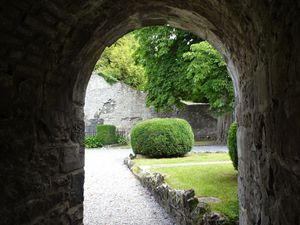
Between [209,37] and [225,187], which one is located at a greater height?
[209,37]

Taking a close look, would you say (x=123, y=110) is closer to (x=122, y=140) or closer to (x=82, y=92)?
(x=122, y=140)

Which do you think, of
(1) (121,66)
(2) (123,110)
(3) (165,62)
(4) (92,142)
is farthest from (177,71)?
(1) (121,66)

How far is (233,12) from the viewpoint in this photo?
2.65 meters

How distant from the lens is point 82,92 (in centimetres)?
385

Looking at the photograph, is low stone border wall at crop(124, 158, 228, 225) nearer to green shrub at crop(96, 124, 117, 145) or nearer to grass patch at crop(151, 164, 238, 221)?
grass patch at crop(151, 164, 238, 221)

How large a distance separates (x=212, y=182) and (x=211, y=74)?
6991mm

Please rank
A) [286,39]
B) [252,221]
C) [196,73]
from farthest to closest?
1. [196,73]
2. [252,221]
3. [286,39]

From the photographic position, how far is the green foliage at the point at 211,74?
12492 mm

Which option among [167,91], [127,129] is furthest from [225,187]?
[127,129]

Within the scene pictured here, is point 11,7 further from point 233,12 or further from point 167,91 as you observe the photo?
point 167,91

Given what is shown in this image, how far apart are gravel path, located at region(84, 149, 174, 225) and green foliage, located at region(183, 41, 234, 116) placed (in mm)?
4631

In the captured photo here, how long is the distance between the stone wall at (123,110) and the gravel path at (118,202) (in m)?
12.3

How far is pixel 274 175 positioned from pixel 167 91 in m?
14.1

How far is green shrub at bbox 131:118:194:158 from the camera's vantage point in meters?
12.5
